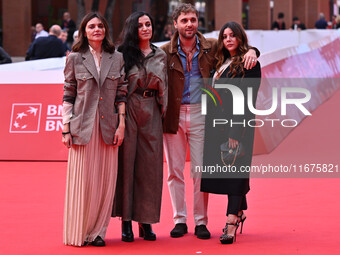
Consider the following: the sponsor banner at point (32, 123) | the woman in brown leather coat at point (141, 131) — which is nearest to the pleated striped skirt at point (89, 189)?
the woman in brown leather coat at point (141, 131)

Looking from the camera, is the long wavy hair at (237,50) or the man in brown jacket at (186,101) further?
the man in brown jacket at (186,101)

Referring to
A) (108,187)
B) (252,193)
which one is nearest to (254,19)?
(252,193)

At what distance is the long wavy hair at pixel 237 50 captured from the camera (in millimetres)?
6332

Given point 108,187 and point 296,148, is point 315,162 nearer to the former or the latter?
point 296,148

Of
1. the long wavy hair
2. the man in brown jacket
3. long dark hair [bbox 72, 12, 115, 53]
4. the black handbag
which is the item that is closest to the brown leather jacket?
the man in brown jacket

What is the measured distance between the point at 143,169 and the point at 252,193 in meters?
2.62

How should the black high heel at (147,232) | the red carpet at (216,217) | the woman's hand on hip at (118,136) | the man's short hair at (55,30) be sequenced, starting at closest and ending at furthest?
1. the red carpet at (216,217)
2. the woman's hand on hip at (118,136)
3. the black high heel at (147,232)
4. the man's short hair at (55,30)

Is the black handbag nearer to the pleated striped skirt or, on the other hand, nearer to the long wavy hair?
the long wavy hair

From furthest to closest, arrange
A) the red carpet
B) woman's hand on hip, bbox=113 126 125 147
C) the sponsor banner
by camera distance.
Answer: the sponsor banner < woman's hand on hip, bbox=113 126 125 147 < the red carpet

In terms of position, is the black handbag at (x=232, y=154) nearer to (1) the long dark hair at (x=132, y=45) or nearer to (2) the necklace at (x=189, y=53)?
(2) the necklace at (x=189, y=53)

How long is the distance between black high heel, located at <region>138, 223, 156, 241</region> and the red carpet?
6cm

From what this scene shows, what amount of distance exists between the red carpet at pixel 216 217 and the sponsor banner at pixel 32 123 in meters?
0.23

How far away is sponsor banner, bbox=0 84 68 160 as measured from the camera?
11.1 m

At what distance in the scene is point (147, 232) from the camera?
6.38m
